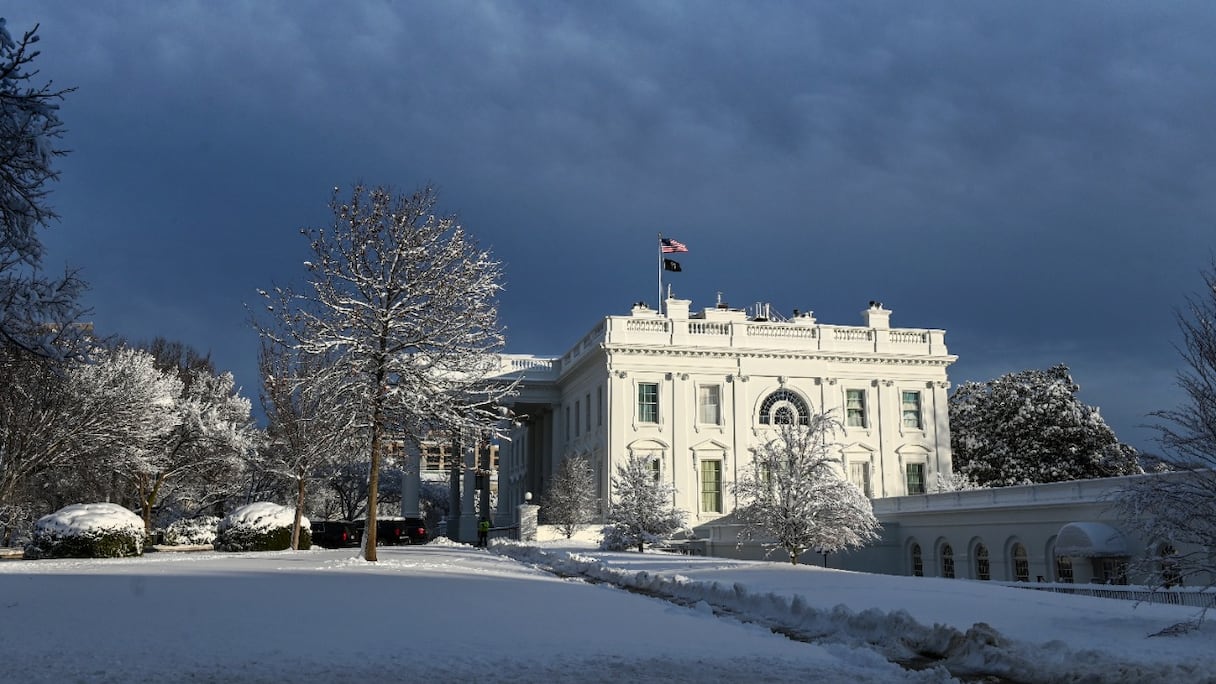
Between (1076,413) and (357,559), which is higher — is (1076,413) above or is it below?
above

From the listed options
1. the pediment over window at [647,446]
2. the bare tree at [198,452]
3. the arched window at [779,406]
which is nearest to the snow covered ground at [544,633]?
the bare tree at [198,452]

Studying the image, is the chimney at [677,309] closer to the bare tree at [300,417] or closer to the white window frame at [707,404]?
the white window frame at [707,404]

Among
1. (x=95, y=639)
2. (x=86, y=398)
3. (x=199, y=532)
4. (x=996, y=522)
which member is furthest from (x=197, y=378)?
(x=95, y=639)

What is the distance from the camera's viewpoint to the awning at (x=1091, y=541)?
27.3 metres

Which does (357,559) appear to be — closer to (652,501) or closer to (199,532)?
(652,501)

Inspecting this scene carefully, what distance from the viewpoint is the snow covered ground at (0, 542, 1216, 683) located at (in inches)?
296

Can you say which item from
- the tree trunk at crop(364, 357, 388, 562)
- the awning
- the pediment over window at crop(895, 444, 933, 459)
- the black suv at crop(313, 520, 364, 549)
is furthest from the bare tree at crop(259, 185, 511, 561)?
the pediment over window at crop(895, 444, 933, 459)

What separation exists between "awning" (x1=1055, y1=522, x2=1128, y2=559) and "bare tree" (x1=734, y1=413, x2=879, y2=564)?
5892 millimetres

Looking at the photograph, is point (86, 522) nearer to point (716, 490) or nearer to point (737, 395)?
point (716, 490)

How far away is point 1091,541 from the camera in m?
27.7

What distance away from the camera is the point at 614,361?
50.3m

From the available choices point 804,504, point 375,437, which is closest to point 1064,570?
point 804,504

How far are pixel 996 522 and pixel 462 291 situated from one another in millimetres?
21656

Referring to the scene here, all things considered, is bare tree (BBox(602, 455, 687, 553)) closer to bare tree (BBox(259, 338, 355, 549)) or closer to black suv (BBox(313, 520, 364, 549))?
bare tree (BBox(259, 338, 355, 549))
